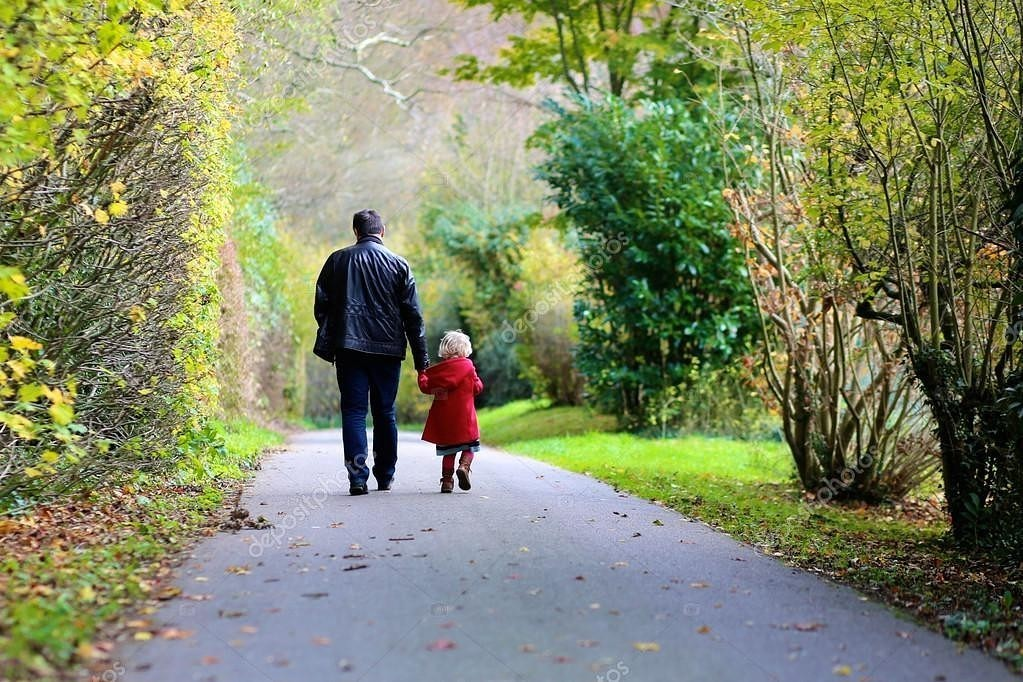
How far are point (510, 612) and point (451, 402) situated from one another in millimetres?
4731

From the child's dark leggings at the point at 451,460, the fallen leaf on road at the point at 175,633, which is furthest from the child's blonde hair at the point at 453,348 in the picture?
the fallen leaf on road at the point at 175,633

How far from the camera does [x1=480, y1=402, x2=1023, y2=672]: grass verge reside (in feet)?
19.8

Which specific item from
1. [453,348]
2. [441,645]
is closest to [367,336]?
[453,348]

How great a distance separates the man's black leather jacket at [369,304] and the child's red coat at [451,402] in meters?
0.27

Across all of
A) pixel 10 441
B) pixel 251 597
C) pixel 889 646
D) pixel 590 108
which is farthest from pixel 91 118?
pixel 590 108

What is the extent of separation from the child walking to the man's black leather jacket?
28 cm

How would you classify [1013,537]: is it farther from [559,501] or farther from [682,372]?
[682,372]

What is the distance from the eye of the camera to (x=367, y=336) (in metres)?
9.32

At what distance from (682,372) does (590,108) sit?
5.01 metres

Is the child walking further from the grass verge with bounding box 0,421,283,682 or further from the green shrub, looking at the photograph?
the green shrub

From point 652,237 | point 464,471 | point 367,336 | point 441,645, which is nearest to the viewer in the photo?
point 441,645

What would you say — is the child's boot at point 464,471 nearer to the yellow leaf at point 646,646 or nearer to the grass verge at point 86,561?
the grass verge at point 86,561

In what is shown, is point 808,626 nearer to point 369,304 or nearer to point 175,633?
point 175,633

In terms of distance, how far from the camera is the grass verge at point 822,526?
6031mm
